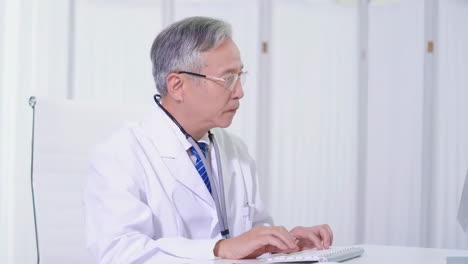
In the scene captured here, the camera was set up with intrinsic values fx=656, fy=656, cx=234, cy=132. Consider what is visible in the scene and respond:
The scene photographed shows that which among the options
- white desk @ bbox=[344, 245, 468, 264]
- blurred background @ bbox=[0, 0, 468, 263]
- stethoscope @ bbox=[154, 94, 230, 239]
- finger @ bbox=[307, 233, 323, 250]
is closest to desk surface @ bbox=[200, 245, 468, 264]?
white desk @ bbox=[344, 245, 468, 264]

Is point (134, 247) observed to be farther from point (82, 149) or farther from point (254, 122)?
point (254, 122)

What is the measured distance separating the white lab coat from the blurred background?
73.8 inches

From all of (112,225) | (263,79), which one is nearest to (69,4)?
(263,79)

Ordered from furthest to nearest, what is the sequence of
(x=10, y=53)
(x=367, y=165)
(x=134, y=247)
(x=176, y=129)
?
(x=367, y=165), (x=10, y=53), (x=176, y=129), (x=134, y=247)

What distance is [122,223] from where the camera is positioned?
1.50m

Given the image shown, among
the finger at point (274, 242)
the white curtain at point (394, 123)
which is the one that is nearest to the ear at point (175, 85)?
the finger at point (274, 242)

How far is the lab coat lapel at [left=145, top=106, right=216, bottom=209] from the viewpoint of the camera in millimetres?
1705

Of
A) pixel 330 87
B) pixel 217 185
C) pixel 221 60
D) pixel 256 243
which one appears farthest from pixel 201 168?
pixel 330 87

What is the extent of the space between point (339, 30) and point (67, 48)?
156 centimetres

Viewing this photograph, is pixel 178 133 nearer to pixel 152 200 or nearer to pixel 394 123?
pixel 152 200

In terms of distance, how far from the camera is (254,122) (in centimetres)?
378

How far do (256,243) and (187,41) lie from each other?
24.9 inches

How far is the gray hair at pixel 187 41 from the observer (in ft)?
5.69

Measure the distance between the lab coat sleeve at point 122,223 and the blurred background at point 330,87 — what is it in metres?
2.11
